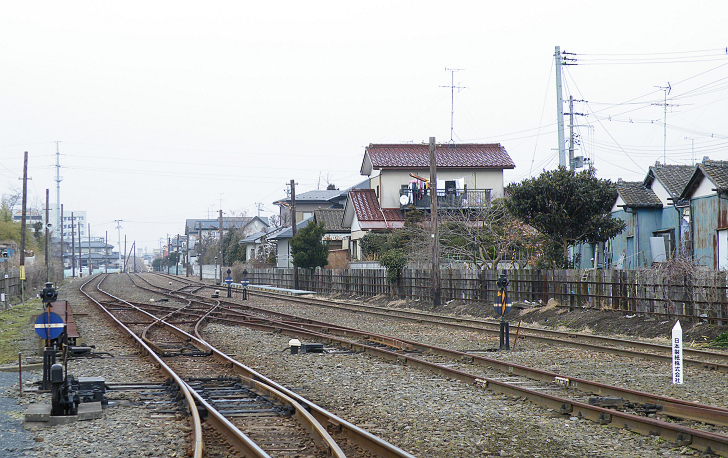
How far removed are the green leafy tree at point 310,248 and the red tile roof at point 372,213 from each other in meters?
2.59

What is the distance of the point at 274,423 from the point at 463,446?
229cm

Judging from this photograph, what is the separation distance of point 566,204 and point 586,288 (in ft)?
13.0

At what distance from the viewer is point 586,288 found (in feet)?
69.9

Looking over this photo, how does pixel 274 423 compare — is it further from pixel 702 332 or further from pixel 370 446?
pixel 702 332

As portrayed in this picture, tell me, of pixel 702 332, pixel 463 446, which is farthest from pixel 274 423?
pixel 702 332

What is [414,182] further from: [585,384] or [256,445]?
[256,445]

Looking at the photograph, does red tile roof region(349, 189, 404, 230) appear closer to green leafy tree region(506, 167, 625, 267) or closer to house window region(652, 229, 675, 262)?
green leafy tree region(506, 167, 625, 267)

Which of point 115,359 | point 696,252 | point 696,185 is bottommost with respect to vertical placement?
point 115,359

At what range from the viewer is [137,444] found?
7.29 metres

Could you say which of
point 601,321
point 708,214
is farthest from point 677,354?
point 708,214

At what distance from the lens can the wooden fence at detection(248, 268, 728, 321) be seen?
54.4 feet

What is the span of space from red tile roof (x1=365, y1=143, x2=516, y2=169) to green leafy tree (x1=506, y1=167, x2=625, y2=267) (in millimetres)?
21192

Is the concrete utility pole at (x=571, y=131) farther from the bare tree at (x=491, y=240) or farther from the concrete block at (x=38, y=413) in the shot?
the concrete block at (x=38, y=413)

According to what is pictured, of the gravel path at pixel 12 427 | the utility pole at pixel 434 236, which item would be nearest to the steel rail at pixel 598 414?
the gravel path at pixel 12 427
